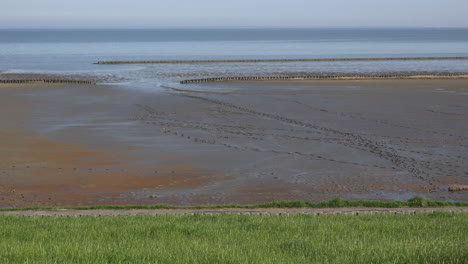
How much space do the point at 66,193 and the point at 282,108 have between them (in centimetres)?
2392

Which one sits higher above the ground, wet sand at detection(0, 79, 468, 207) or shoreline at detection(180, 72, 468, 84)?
shoreline at detection(180, 72, 468, 84)

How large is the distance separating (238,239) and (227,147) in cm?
1944

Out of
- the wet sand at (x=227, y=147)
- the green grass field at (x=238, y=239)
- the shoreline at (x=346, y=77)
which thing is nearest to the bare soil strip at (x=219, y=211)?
the green grass field at (x=238, y=239)

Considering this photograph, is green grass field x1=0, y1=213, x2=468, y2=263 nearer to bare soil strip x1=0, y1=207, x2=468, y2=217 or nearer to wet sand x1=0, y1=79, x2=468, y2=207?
bare soil strip x1=0, y1=207, x2=468, y2=217

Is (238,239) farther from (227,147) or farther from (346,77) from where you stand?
(346,77)

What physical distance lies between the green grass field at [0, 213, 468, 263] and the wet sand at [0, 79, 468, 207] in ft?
24.4

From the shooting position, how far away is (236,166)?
85.4 ft

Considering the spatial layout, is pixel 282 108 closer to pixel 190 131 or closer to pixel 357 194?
pixel 190 131

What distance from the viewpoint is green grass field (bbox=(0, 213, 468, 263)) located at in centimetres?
823

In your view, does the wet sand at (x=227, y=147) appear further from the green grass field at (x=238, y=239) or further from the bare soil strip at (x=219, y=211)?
the green grass field at (x=238, y=239)

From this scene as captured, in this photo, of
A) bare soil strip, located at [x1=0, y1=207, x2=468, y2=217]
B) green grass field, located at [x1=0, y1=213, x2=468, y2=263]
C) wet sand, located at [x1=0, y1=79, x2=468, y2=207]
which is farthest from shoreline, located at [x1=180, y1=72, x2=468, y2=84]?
green grass field, located at [x1=0, y1=213, x2=468, y2=263]

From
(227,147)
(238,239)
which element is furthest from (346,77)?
(238,239)

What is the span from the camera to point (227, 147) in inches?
1180

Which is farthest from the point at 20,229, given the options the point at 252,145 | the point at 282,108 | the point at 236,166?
the point at 282,108
